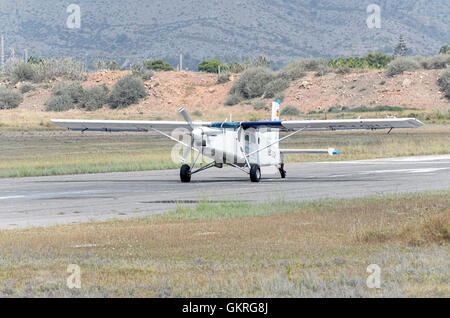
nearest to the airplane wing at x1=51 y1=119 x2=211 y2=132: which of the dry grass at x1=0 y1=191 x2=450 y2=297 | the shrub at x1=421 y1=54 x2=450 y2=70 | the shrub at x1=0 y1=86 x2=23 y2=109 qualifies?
the dry grass at x1=0 y1=191 x2=450 y2=297

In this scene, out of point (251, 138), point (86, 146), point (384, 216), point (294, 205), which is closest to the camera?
point (384, 216)

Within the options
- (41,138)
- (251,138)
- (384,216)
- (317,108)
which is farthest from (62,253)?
(317,108)

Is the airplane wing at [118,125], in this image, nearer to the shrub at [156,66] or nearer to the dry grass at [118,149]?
the dry grass at [118,149]

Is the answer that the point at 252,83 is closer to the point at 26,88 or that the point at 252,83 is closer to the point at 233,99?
the point at 233,99

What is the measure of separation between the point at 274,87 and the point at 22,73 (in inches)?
1579

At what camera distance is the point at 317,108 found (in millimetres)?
97062

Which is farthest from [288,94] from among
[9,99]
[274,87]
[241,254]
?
[241,254]

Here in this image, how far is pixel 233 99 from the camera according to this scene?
106 meters

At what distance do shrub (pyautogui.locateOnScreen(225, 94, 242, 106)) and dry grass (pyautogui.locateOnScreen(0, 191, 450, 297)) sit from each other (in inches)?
3429

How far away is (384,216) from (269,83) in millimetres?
90399

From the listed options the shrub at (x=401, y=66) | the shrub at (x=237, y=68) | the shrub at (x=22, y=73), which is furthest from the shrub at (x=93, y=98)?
the shrub at (x=401, y=66)

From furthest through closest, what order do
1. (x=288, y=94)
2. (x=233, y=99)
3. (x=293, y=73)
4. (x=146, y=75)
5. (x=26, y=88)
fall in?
(x=146, y=75), (x=26, y=88), (x=293, y=73), (x=288, y=94), (x=233, y=99)

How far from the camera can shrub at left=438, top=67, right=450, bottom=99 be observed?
93.0 m
